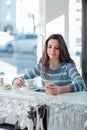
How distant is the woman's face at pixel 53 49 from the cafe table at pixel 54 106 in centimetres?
25

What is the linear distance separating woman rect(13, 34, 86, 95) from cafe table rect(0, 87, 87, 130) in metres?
0.08

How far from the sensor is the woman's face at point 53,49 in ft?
5.08

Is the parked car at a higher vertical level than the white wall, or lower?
lower

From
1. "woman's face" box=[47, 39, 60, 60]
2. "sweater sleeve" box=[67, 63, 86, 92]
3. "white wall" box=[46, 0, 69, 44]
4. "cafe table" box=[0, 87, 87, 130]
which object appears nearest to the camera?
"cafe table" box=[0, 87, 87, 130]

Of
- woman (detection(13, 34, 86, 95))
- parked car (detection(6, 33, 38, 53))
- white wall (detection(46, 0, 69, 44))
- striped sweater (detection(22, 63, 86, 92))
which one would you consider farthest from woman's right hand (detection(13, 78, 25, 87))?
parked car (detection(6, 33, 38, 53))

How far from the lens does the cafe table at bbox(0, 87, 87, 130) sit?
1.29 meters

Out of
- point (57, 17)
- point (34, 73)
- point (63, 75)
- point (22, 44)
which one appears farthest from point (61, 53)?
point (22, 44)

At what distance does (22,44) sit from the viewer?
3725 millimetres

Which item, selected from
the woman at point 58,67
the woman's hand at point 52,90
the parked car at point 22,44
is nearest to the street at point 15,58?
the parked car at point 22,44

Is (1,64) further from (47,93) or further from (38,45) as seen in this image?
(47,93)

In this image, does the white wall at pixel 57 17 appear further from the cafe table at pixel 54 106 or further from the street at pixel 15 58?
the cafe table at pixel 54 106

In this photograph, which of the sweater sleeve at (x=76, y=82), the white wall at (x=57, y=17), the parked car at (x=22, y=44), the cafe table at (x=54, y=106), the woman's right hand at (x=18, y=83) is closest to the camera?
the cafe table at (x=54, y=106)

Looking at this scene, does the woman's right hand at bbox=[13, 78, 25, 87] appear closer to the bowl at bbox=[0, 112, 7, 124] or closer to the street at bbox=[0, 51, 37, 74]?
the bowl at bbox=[0, 112, 7, 124]

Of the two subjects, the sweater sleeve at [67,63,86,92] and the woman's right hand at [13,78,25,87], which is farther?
the woman's right hand at [13,78,25,87]
